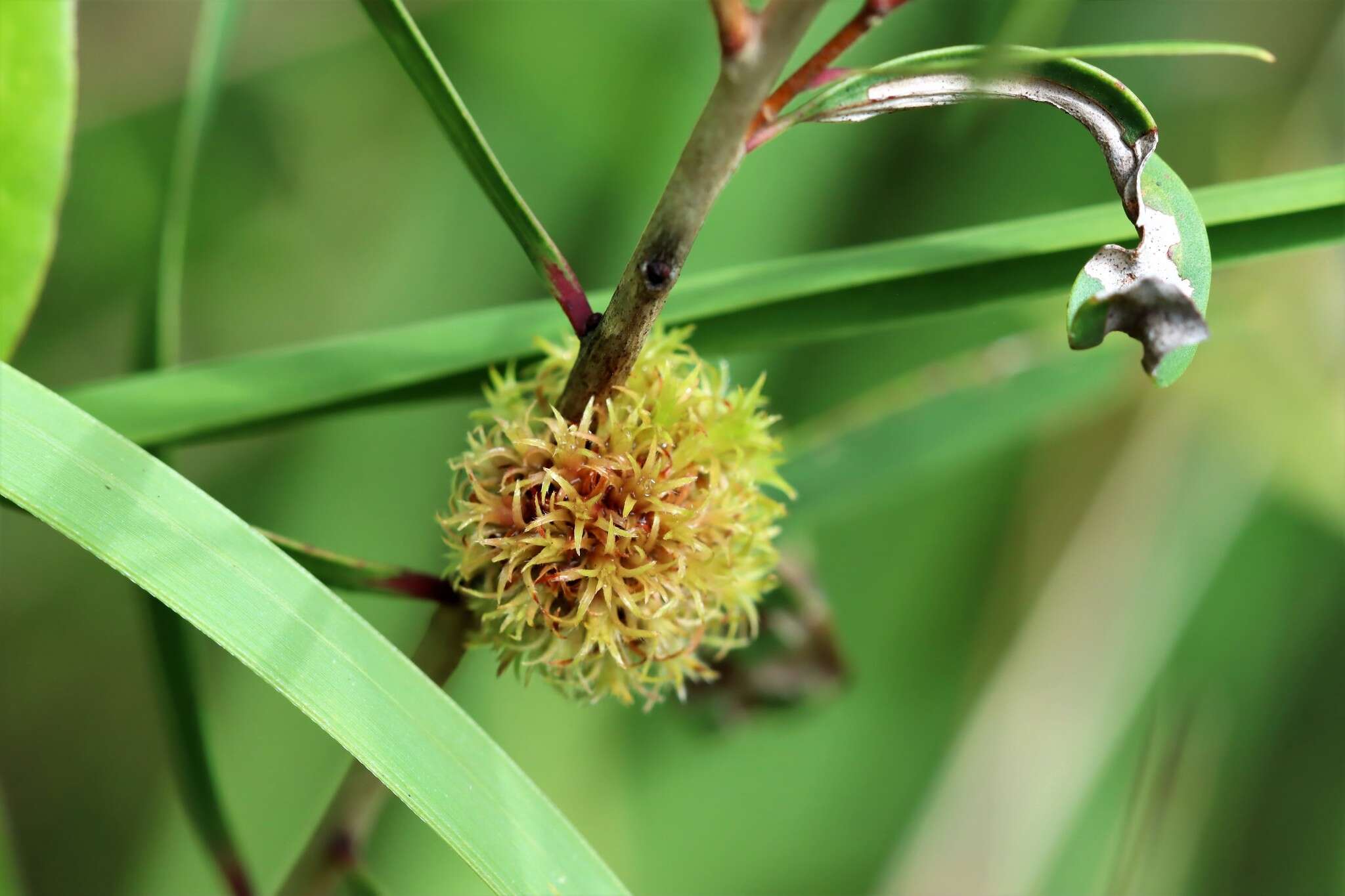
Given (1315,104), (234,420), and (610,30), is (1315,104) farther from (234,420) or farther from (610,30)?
(234,420)

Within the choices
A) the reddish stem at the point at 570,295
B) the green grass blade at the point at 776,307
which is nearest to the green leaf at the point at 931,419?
the green grass blade at the point at 776,307

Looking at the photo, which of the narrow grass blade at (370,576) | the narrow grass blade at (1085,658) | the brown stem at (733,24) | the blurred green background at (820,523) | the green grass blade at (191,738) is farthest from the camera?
the narrow grass blade at (1085,658)

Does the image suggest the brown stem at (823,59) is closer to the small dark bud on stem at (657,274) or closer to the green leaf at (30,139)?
the small dark bud on stem at (657,274)

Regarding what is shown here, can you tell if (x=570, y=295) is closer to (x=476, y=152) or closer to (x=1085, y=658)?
(x=476, y=152)

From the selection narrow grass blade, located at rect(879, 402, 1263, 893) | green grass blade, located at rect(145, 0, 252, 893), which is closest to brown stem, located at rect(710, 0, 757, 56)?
green grass blade, located at rect(145, 0, 252, 893)

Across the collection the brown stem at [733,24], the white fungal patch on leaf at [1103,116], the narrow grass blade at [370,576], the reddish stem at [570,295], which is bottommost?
the narrow grass blade at [370,576]

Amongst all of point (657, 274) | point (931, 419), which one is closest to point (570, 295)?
point (657, 274)
